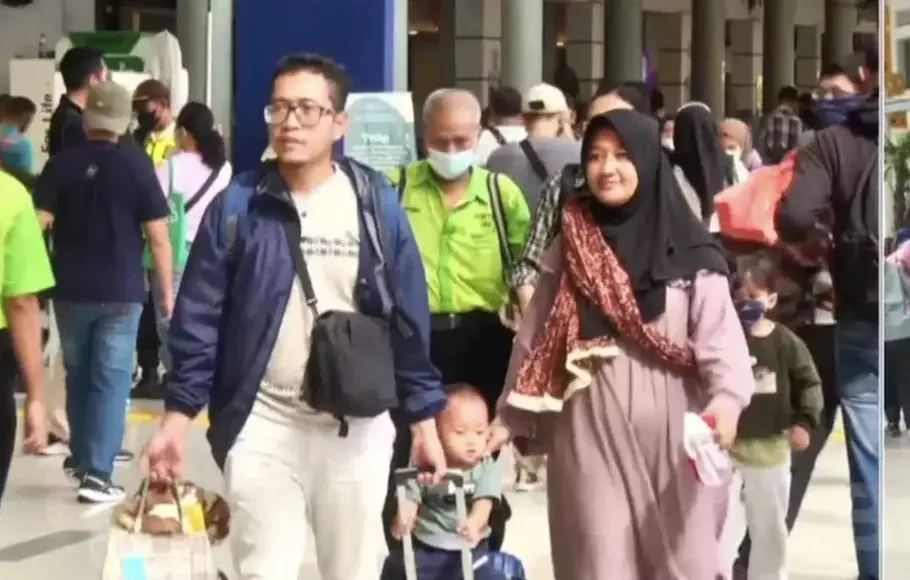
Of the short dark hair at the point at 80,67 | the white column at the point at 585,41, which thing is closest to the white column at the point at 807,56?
the short dark hair at the point at 80,67

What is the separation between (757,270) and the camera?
16.1 ft

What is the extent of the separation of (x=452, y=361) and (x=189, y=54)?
3.07m

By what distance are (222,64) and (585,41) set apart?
43.3ft

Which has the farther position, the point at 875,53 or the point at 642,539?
the point at 875,53

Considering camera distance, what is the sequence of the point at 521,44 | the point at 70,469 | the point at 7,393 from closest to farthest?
the point at 7,393
the point at 70,469
the point at 521,44

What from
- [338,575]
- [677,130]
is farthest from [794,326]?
[338,575]

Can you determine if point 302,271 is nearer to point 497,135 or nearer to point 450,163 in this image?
point 450,163

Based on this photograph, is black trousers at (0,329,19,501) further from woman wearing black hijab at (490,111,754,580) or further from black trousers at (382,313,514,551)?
woman wearing black hijab at (490,111,754,580)

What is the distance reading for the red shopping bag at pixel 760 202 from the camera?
477 cm

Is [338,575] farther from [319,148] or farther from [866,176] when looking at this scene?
[866,176]

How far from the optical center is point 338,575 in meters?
3.80

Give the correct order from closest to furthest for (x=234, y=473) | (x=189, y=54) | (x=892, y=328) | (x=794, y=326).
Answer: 1. (x=234, y=473)
2. (x=892, y=328)
3. (x=794, y=326)
4. (x=189, y=54)

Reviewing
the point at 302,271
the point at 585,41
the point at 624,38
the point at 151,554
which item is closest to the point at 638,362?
the point at 302,271

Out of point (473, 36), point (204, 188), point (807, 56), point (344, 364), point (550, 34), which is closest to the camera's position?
point (344, 364)
